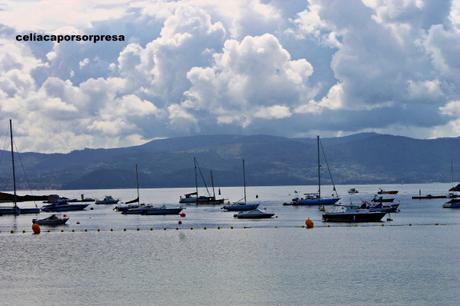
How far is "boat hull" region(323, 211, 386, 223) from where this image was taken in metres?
156

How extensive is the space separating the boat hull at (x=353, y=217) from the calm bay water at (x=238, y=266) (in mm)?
8857

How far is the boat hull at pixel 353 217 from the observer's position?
156m

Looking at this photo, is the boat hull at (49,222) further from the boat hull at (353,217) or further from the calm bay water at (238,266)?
the boat hull at (353,217)

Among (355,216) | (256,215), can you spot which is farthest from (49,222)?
(355,216)

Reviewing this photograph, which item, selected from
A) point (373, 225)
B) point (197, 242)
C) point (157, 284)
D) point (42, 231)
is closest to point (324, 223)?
point (373, 225)

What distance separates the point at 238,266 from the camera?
90.8m

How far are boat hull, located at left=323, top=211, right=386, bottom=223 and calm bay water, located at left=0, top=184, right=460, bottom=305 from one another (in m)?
8.86

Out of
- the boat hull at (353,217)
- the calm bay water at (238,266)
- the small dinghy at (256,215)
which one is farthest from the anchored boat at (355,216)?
the small dinghy at (256,215)

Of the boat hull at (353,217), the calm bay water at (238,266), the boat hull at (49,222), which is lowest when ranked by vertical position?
the calm bay water at (238,266)

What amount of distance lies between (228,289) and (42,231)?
90274 millimetres

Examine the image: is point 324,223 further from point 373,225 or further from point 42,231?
point 42,231

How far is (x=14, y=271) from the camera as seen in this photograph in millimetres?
91000

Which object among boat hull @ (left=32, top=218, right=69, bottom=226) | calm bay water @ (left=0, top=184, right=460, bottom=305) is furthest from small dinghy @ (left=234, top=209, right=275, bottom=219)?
boat hull @ (left=32, top=218, right=69, bottom=226)

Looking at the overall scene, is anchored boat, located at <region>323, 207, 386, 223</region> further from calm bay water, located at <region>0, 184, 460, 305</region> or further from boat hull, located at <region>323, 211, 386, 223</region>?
calm bay water, located at <region>0, 184, 460, 305</region>
